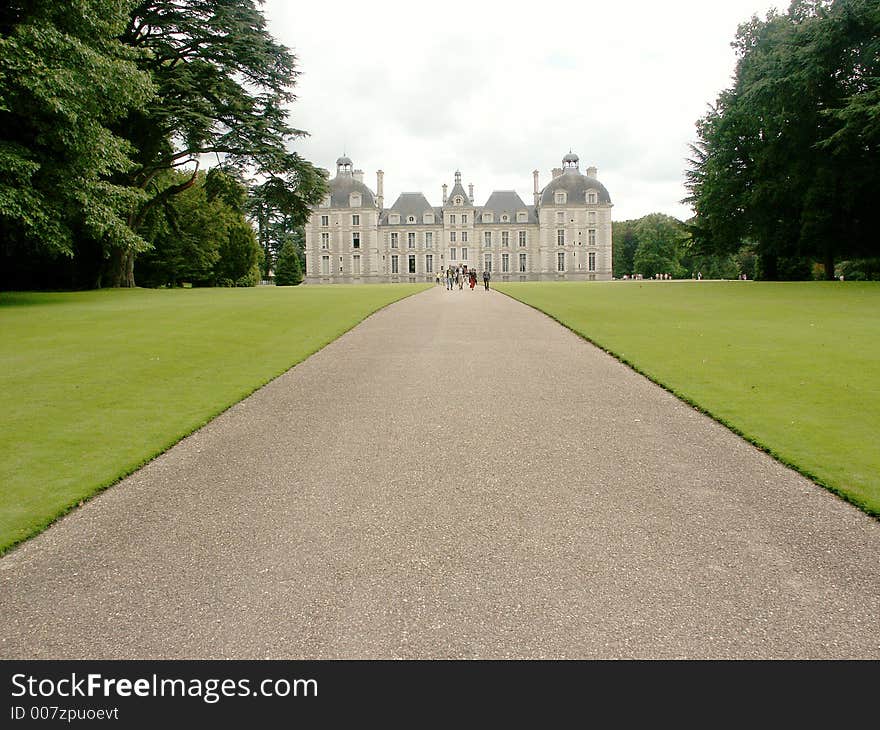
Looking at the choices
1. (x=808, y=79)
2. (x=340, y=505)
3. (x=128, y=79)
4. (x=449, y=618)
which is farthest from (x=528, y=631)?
(x=808, y=79)

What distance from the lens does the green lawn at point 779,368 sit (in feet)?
20.0

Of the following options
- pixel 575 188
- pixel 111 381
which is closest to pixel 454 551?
pixel 111 381

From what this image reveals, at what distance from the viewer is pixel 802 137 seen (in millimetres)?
35625

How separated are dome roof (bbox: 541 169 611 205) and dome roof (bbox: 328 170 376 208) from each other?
24.8 metres

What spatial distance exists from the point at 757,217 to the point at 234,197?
30.0m

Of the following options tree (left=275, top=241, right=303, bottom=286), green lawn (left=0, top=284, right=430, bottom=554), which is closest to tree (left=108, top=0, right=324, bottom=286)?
green lawn (left=0, top=284, right=430, bottom=554)

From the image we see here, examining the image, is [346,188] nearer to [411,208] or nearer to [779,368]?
[411,208]

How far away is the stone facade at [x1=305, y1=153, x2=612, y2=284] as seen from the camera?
306 feet

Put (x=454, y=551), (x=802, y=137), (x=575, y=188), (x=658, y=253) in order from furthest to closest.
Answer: (x=658, y=253), (x=575, y=188), (x=802, y=137), (x=454, y=551)

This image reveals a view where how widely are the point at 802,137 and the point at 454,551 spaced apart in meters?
39.4

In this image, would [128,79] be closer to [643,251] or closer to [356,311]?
[356,311]

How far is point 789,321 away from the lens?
1761cm

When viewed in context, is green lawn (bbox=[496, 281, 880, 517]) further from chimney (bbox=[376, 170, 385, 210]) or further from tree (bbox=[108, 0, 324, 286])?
chimney (bbox=[376, 170, 385, 210])

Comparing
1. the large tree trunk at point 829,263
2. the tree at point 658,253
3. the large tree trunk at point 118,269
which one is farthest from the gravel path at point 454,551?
the tree at point 658,253
